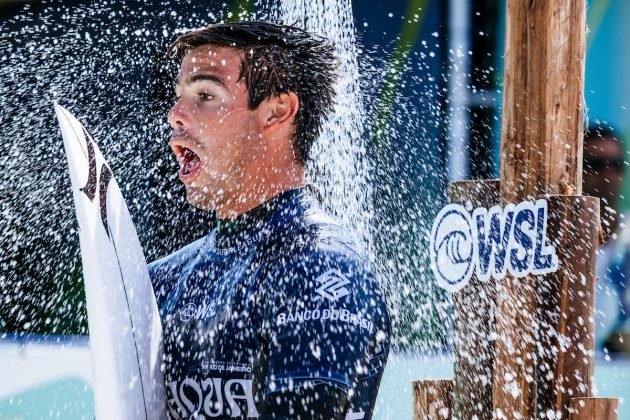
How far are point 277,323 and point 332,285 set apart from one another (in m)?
0.18

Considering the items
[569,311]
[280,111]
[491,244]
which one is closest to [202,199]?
[280,111]

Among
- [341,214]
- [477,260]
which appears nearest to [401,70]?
[341,214]

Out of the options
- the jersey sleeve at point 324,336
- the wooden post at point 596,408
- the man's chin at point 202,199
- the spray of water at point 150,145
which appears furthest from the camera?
the spray of water at point 150,145

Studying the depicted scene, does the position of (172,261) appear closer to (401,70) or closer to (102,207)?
(102,207)

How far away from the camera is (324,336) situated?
7.54 ft

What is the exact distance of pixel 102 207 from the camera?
2822 millimetres

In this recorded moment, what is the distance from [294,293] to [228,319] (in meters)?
0.25

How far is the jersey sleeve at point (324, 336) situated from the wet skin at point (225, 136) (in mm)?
374

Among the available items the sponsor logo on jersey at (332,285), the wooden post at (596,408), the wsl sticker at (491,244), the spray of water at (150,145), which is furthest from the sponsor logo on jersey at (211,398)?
the spray of water at (150,145)

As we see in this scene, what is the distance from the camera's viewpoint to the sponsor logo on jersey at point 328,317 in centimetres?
233

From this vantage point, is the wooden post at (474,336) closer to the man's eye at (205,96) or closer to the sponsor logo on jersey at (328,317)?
the sponsor logo on jersey at (328,317)

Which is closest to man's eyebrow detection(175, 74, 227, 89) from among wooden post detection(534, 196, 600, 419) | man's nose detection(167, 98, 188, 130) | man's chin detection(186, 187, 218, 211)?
man's nose detection(167, 98, 188, 130)

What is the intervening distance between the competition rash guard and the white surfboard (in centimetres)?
7

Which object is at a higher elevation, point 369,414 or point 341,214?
point 341,214
